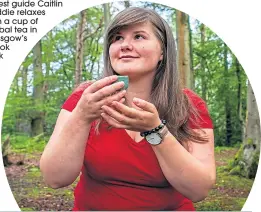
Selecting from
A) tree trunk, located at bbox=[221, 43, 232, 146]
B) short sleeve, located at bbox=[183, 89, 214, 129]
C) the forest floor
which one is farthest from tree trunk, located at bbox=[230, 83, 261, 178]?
short sleeve, located at bbox=[183, 89, 214, 129]

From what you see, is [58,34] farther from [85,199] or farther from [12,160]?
[85,199]

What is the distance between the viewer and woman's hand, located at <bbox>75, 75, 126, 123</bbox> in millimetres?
958

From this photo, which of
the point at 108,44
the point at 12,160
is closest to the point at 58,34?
the point at 12,160

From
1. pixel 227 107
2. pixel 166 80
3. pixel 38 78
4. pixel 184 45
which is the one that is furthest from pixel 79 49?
Answer: pixel 166 80

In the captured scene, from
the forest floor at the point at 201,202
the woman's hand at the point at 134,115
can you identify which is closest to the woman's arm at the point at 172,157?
the woman's hand at the point at 134,115

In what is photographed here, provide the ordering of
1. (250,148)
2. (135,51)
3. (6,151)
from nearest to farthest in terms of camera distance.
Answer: (135,51) → (250,148) → (6,151)

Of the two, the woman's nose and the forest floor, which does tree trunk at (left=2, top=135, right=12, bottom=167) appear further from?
the woman's nose

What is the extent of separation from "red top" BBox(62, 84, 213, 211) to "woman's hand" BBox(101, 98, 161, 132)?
124mm

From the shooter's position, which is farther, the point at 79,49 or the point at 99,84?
the point at 79,49

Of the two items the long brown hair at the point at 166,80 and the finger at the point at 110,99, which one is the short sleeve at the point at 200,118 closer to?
the long brown hair at the point at 166,80

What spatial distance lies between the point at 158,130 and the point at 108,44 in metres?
0.36

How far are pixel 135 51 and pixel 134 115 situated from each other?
0.21 m

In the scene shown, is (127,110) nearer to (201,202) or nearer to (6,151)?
(201,202)

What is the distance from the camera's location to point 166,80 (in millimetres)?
1200
